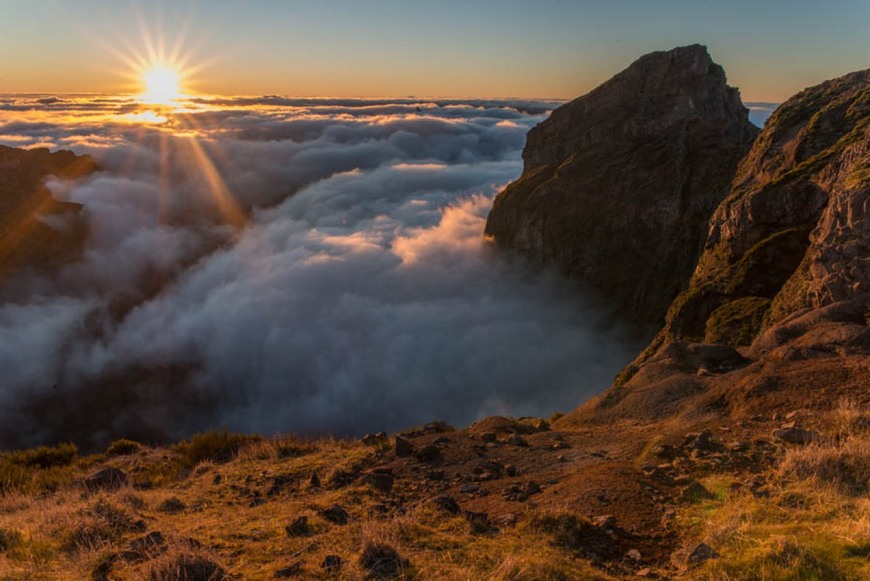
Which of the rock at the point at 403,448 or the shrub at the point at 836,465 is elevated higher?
the shrub at the point at 836,465

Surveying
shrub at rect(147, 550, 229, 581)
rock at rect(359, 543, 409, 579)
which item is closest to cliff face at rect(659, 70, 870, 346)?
rock at rect(359, 543, 409, 579)

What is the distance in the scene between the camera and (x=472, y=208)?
146m

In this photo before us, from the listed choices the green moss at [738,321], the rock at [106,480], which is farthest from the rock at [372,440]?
the green moss at [738,321]

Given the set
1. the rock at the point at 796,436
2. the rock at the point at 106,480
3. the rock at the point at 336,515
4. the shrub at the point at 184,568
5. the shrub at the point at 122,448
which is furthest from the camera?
the shrub at the point at 122,448

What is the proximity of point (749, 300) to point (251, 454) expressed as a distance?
2319cm

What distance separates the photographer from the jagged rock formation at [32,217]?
105m

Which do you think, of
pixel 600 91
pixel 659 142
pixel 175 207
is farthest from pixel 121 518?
pixel 175 207

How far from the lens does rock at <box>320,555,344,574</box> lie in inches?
196

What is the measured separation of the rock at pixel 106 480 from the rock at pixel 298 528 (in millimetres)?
5678

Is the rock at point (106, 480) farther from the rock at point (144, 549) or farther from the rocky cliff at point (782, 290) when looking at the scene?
the rocky cliff at point (782, 290)

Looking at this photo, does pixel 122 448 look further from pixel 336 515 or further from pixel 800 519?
pixel 800 519

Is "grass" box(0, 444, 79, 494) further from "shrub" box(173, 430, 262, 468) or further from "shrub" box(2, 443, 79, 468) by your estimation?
"shrub" box(173, 430, 262, 468)

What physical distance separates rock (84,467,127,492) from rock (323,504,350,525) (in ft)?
18.1

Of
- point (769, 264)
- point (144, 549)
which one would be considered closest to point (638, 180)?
point (769, 264)
